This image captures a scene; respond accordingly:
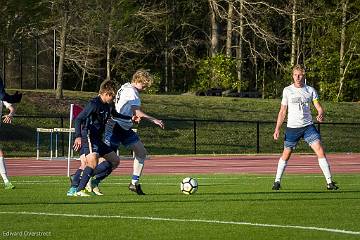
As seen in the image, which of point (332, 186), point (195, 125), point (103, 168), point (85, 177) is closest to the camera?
point (85, 177)

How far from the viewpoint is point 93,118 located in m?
15.1

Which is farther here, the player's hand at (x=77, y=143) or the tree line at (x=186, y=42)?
the tree line at (x=186, y=42)

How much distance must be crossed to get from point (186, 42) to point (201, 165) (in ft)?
114

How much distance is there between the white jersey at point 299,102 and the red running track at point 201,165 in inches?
268

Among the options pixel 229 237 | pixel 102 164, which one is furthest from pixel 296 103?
pixel 229 237

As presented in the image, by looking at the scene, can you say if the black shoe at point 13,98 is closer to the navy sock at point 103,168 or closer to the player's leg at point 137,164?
the navy sock at point 103,168

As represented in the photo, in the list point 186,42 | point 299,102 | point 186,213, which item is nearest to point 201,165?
point 299,102

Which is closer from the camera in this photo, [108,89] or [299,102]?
[108,89]

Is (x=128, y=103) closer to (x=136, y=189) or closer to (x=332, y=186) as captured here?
(x=136, y=189)

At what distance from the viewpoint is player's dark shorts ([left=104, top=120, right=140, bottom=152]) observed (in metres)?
16.1

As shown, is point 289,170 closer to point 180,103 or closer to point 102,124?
point 102,124

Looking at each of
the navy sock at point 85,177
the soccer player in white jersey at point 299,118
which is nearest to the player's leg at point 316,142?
the soccer player in white jersey at point 299,118

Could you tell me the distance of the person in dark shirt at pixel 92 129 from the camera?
1498 cm

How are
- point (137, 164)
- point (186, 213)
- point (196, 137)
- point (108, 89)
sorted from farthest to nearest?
point (196, 137) → point (137, 164) → point (108, 89) → point (186, 213)
